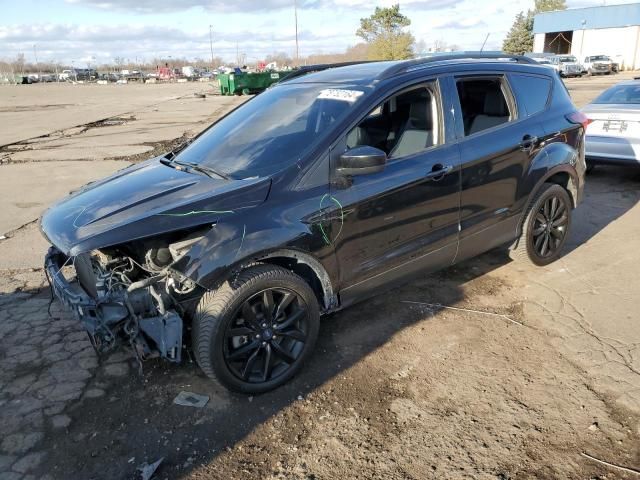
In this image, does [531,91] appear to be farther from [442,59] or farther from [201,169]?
[201,169]

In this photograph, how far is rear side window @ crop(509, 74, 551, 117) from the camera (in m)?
4.48

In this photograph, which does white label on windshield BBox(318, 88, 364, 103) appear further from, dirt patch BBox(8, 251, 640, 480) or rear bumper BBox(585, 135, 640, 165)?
rear bumper BBox(585, 135, 640, 165)

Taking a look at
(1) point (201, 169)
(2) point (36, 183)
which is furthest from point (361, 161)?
(2) point (36, 183)

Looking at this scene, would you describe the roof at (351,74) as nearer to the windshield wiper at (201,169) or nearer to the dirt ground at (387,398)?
the windshield wiper at (201,169)

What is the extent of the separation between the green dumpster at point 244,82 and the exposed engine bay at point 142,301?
34.5 m

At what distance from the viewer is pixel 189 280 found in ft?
9.23

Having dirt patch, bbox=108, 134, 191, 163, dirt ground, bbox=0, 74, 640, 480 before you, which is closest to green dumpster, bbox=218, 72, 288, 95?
dirt patch, bbox=108, 134, 191, 163

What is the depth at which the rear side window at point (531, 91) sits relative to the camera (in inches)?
176

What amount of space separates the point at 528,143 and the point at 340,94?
5.93 ft

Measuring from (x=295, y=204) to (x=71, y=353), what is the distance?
6.45ft

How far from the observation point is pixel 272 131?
373cm

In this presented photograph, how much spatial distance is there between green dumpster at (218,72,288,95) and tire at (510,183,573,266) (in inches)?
1298

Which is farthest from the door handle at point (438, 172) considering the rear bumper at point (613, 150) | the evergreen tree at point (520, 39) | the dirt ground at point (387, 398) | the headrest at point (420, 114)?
Answer: the evergreen tree at point (520, 39)

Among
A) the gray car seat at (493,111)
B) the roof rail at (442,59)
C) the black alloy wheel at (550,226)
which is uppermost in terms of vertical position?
the roof rail at (442,59)
